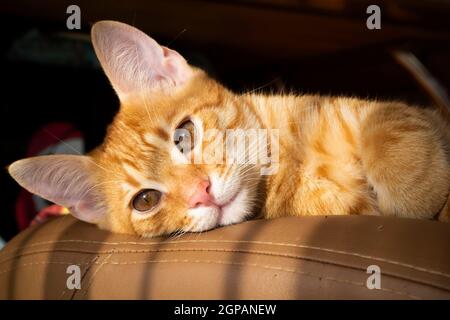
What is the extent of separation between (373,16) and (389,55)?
647 millimetres

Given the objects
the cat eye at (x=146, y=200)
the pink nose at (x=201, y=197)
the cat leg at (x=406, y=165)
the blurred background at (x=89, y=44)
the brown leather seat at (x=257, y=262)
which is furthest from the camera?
the blurred background at (x=89, y=44)

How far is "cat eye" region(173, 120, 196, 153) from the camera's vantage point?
128 cm

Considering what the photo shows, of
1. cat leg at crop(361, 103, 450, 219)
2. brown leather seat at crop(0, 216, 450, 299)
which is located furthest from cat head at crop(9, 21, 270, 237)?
cat leg at crop(361, 103, 450, 219)

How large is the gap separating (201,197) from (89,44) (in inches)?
67.8

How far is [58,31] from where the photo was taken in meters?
2.61

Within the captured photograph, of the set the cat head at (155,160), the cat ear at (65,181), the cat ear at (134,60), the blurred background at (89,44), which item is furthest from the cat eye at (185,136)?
the blurred background at (89,44)

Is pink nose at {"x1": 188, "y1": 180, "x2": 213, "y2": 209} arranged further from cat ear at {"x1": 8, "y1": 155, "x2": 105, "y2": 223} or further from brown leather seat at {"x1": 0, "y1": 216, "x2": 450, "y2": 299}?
cat ear at {"x1": 8, "y1": 155, "x2": 105, "y2": 223}

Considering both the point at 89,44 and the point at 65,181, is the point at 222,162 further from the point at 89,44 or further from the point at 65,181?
the point at 89,44

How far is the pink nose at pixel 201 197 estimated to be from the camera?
3.90 ft

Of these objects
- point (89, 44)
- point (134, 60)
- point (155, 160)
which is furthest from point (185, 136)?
point (89, 44)

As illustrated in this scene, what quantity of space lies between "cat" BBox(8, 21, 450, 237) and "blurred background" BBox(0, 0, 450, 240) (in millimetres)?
854

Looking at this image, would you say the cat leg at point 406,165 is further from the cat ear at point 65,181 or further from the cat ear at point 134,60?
the cat ear at point 65,181
